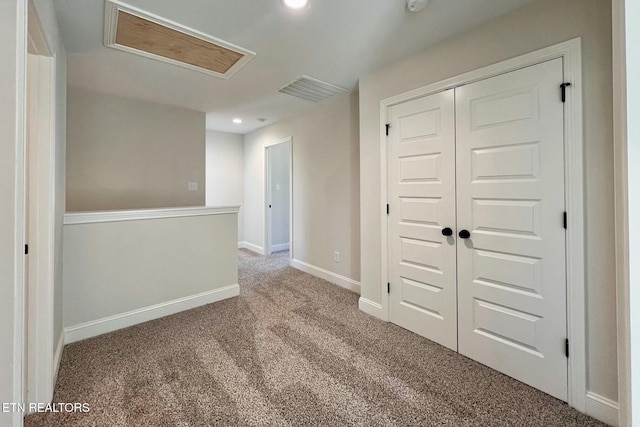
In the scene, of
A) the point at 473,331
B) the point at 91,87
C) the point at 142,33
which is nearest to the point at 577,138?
the point at 473,331

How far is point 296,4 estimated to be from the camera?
1.63 metres

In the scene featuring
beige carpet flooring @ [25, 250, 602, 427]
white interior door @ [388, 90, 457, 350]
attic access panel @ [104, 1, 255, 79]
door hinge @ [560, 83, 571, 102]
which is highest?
attic access panel @ [104, 1, 255, 79]

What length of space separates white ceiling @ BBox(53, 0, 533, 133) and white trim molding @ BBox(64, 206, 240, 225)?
1326 millimetres

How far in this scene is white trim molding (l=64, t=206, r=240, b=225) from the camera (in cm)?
219

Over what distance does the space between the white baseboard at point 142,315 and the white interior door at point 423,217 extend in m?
1.89

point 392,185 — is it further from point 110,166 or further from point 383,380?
point 110,166

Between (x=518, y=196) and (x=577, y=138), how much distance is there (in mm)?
409

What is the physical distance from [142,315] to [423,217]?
2.70m

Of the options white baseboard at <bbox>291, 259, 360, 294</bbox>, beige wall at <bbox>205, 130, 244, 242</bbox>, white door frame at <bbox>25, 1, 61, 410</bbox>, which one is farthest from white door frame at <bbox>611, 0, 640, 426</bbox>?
beige wall at <bbox>205, 130, 244, 242</bbox>

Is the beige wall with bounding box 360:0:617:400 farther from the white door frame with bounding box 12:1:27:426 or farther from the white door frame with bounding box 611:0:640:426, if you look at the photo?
the white door frame with bounding box 12:1:27:426

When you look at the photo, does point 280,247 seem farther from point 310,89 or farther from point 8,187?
point 8,187

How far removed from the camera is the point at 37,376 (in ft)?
4.91

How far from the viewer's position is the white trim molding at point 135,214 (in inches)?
86.4

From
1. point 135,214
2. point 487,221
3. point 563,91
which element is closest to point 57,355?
point 135,214
